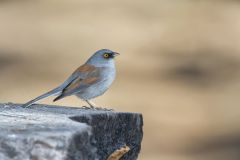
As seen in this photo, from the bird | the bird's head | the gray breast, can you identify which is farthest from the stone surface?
the bird's head

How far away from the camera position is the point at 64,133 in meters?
4.13

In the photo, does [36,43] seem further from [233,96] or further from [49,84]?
[233,96]

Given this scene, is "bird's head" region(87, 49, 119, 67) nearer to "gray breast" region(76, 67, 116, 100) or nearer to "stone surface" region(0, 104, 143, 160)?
"gray breast" region(76, 67, 116, 100)

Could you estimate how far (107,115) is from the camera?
197 inches

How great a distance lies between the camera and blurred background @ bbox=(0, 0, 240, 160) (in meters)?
9.48

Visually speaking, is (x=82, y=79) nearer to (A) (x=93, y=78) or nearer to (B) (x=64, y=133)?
(A) (x=93, y=78)

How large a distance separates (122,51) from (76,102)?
0.77 meters

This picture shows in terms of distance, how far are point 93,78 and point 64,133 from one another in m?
2.42

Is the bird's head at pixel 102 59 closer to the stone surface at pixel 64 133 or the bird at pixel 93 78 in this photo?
the bird at pixel 93 78

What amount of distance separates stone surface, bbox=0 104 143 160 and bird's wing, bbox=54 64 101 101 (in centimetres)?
86

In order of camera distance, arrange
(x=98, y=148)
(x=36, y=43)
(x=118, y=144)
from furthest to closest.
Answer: (x=36, y=43)
(x=118, y=144)
(x=98, y=148)

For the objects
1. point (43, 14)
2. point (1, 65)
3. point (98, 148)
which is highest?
point (43, 14)

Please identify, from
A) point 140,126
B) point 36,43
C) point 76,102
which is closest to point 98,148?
point 140,126

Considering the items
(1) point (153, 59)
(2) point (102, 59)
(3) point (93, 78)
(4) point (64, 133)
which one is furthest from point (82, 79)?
(1) point (153, 59)
